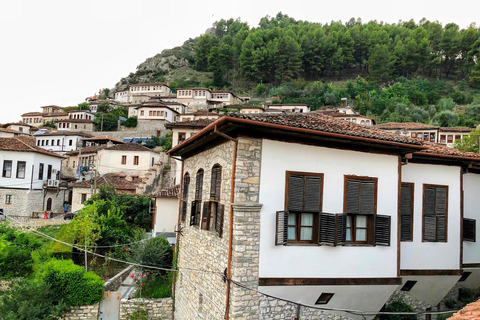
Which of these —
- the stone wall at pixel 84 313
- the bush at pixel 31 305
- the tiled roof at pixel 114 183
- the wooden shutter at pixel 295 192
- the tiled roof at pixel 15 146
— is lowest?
the stone wall at pixel 84 313

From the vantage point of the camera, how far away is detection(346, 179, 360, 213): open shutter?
8.77 metres

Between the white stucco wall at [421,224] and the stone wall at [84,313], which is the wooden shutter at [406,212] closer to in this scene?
the white stucco wall at [421,224]

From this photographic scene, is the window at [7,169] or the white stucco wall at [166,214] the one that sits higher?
the window at [7,169]

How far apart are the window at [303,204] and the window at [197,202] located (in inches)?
139

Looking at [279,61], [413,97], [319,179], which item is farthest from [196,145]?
[279,61]

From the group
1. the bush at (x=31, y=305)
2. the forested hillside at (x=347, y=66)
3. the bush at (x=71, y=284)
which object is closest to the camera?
the bush at (x=31, y=305)

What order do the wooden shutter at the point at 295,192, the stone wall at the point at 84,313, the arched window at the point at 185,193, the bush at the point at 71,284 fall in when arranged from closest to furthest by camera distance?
the wooden shutter at the point at 295,192, the arched window at the point at 185,193, the bush at the point at 71,284, the stone wall at the point at 84,313

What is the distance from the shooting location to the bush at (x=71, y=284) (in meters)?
14.4

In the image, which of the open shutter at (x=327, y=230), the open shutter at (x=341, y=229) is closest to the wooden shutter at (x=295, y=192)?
the open shutter at (x=327, y=230)

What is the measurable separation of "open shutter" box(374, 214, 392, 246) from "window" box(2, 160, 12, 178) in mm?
33713

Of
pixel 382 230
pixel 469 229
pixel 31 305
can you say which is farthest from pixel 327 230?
pixel 31 305

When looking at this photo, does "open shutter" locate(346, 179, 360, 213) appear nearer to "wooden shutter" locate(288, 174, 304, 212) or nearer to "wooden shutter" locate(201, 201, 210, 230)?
"wooden shutter" locate(288, 174, 304, 212)

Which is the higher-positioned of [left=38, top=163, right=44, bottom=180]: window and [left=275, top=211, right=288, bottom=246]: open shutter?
[left=38, top=163, right=44, bottom=180]: window

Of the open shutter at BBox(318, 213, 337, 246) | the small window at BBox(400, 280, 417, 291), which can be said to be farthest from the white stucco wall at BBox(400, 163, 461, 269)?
the open shutter at BBox(318, 213, 337, 246)
